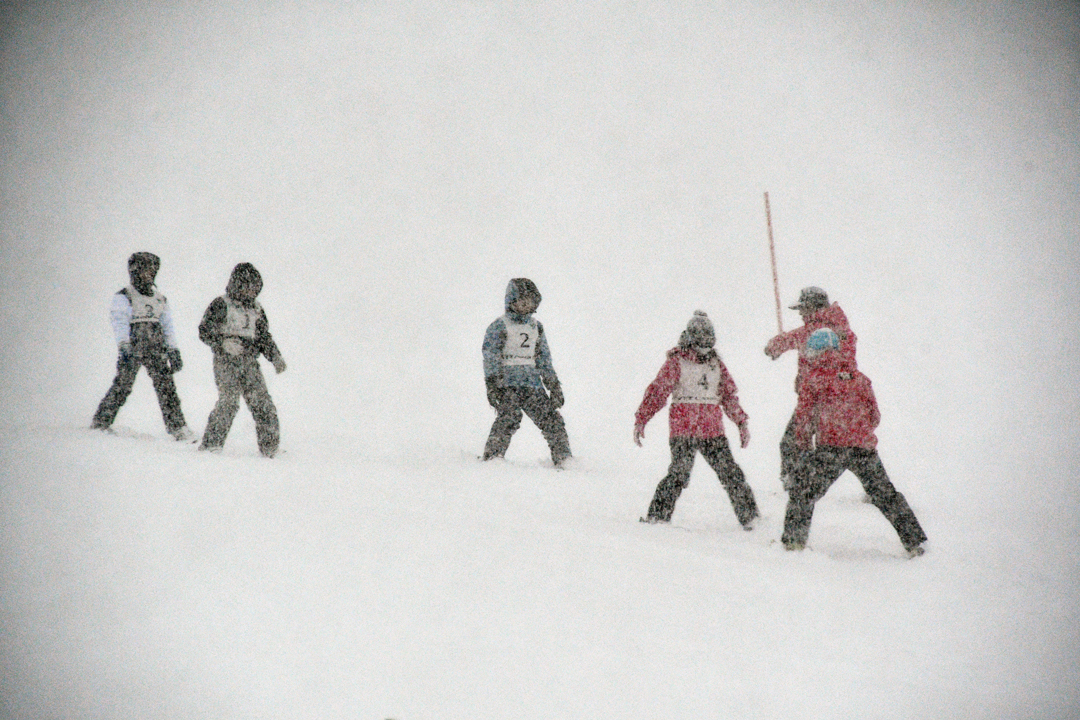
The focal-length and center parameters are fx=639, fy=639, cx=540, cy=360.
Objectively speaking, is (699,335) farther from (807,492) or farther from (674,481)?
(807,492)

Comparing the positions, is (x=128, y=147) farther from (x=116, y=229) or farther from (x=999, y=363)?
(x=999, y=363)

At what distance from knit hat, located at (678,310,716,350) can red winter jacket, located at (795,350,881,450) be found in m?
0.73

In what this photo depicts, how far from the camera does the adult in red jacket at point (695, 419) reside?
180 inches

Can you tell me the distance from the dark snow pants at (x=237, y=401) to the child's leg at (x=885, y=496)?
475 centimetres

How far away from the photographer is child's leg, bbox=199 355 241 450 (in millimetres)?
5555

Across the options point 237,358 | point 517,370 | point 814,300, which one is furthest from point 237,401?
point 814,300

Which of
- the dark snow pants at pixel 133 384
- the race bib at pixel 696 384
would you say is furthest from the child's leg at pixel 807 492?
the dark snow pants at pixel 133 384

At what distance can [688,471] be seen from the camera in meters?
4.56

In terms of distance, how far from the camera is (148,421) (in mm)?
9289

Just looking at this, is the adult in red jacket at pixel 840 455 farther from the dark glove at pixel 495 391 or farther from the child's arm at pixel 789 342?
the dark glove at pixel 495 391

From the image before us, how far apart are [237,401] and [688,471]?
3935mm

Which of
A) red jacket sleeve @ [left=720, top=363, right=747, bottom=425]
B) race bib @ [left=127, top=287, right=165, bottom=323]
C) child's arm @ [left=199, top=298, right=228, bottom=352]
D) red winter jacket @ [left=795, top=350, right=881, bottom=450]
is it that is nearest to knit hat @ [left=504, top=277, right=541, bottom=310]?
red jacket sleeve @ [left=720, top=363, right=747, bottom=425]

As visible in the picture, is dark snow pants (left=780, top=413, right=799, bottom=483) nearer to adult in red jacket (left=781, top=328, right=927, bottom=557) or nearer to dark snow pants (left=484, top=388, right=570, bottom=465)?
adult in red jacket (left=781, top=328, right=927, bottom=557)

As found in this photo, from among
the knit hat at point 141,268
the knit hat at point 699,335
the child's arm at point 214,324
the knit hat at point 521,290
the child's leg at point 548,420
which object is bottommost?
the child's leg at point 548,420
